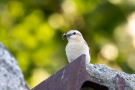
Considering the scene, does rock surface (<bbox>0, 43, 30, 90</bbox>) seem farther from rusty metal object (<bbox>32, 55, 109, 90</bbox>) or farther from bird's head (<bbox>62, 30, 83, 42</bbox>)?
bird's head (<bbox>62, 30, 83, 42</bbox>)

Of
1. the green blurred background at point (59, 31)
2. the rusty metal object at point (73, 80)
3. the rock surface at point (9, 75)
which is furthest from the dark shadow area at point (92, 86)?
the green blurred background at point (59, 31)

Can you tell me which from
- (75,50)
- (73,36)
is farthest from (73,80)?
(73,36)

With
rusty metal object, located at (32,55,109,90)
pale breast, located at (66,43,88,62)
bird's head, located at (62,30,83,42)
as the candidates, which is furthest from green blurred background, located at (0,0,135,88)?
rusty metal object, located at (32,55,109,90)

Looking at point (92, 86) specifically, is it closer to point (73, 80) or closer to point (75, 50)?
point (73, 80)

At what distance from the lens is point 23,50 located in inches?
457

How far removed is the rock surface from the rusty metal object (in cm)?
47

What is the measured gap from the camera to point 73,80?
3994mm

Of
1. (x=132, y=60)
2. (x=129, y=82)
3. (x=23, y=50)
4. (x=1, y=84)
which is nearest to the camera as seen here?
(x=1, y=84)

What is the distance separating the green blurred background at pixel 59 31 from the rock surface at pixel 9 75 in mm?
6467

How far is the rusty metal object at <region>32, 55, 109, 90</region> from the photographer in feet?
13.0

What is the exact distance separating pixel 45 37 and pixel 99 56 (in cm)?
138

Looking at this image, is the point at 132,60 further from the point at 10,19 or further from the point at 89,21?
the point at 10,19

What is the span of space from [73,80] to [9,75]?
55cm

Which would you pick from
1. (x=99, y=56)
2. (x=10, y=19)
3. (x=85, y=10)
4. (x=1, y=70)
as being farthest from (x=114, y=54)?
(x=1, y=70)
